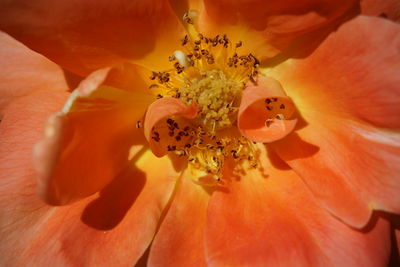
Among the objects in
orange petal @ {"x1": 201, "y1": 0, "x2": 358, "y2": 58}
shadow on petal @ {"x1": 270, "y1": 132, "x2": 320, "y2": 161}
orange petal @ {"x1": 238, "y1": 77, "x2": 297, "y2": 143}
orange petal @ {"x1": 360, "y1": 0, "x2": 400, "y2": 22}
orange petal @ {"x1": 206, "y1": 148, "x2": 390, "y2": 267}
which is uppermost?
orange petal @ {"x1": 201, "y1": 0, "x2": 358, "y2": 58}

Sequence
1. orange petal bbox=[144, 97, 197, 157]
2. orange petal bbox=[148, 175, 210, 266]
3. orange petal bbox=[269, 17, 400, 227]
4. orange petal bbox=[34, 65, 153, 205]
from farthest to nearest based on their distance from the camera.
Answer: orange petal bbox=[148, 175, 210, 266]
orange petal bbox=[144, 97, 197, 157]
orange petal bbox=[269, 17, 400, 227]
orange petal bbox=[34, 65, 153, 205]

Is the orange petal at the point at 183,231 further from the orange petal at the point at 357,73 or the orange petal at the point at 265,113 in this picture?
the orange petal at the point at 357,73

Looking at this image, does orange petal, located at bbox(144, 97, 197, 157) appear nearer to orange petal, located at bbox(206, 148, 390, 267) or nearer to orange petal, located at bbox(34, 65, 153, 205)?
orange petal, located at bbox(34, 65, 153, 205)

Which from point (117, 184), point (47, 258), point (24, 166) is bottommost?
point (47, 258)

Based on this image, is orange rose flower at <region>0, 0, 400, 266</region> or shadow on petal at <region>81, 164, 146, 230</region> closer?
orange rose flower at <region>0, 0, 400, 266</region>

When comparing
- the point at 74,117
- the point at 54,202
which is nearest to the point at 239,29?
the point at 74,117

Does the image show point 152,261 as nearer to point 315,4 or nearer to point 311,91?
point 311,91

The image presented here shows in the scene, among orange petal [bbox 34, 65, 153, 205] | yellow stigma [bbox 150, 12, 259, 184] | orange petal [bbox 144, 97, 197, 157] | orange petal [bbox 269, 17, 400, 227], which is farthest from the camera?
yellow stigma [bbox 150, 12, 259, 184]

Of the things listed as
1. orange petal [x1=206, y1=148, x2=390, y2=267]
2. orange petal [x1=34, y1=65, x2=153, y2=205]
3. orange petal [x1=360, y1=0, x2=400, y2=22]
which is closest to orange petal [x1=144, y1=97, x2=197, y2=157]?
orange petal [x1=34, y1=65, x2=153, y2=205]

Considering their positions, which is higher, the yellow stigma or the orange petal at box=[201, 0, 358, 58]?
the orange petal at box=[201, 0, 358, 58]

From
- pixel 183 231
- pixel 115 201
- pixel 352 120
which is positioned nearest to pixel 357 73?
pixel 352 120
